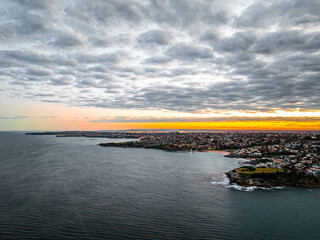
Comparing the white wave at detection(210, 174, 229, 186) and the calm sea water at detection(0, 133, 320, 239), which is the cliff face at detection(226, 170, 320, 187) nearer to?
the white wave at detection(210, 174, 229, 186)

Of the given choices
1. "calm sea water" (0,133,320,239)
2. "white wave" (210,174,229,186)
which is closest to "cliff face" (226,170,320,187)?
"white wave" (210,174,229,186)

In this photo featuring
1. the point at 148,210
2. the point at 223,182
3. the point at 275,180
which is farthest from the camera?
the point at 223,182

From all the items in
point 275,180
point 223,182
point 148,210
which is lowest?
point 223,182

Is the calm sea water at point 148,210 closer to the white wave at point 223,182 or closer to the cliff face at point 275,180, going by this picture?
the white wave at point 223,182

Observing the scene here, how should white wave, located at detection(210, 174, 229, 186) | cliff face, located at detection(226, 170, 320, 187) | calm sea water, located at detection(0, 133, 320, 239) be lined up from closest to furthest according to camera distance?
calm sea water, located at detection(0, 133, 320, 239), cliff face, located at detection(226, 170, 320, 187), white wave, located at detection(210, 174, 229, 186)

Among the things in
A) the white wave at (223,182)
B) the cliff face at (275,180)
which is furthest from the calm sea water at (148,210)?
the cliff face at (275,180)

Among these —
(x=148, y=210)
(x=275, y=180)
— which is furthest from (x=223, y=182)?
(x=148, y=210)

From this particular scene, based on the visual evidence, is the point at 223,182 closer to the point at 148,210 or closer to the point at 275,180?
the point at 275,180

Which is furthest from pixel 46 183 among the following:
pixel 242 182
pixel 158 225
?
pixel 242 182
